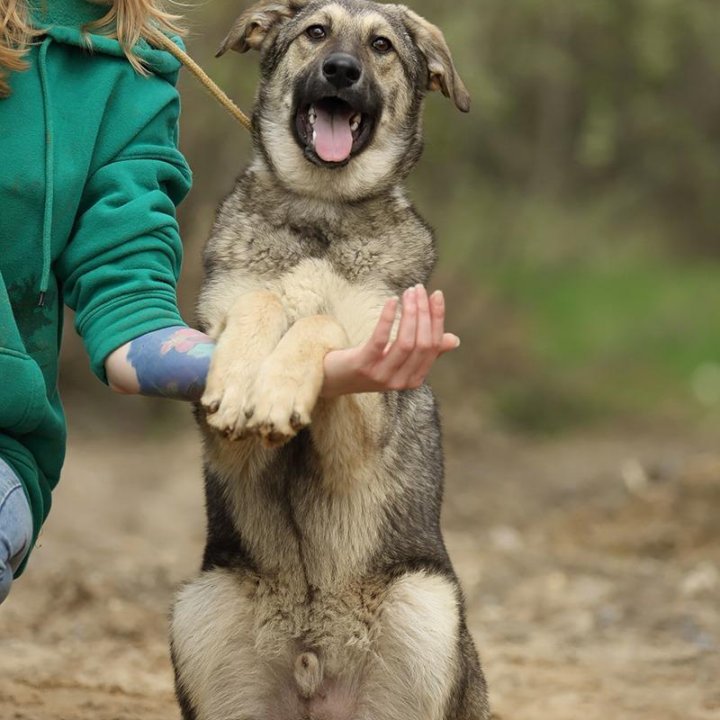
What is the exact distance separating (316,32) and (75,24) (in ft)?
2.98

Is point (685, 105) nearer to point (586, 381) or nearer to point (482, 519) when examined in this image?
point (586, 381)

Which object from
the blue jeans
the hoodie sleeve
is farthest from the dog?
the blue jeans

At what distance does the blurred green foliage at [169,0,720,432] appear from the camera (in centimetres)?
1159

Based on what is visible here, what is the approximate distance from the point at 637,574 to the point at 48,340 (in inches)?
170

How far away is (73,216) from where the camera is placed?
3449 mm

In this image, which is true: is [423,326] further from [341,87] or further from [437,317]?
[341,87]

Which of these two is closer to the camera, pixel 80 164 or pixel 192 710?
pixel 80 164

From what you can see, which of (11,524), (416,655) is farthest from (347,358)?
(416,655)

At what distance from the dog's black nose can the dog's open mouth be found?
0.09 meters

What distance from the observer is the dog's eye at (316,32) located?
4195mm

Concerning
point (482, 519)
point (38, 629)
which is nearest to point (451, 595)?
point (38, 629)

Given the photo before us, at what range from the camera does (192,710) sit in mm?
3791

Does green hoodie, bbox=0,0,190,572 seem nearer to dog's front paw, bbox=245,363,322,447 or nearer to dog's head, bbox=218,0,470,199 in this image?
dog's front paw, bbox=245,363,322,447

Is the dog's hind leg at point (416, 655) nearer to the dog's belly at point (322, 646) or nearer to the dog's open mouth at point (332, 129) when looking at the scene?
the dog's belly at point (322, 646)
